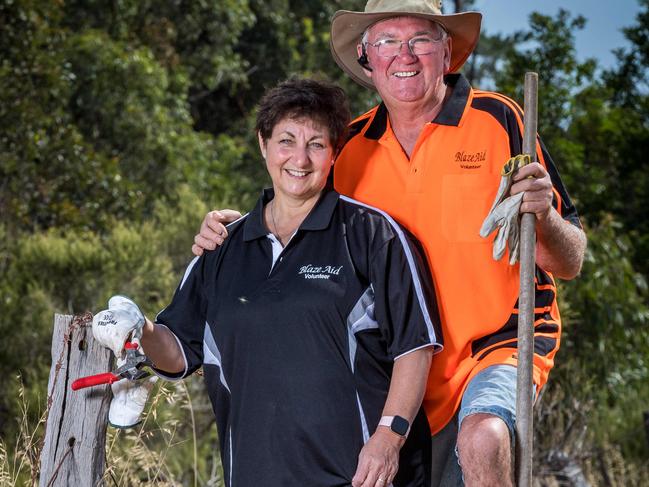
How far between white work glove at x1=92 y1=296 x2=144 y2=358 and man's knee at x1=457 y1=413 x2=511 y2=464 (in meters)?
1.12

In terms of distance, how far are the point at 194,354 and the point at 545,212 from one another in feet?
4.32

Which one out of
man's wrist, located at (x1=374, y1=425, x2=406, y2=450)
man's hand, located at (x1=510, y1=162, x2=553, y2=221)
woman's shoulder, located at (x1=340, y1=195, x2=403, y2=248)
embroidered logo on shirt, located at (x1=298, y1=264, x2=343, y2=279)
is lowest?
man's wrist, located at (x1=374, y1=425, x2=406, y2=450)

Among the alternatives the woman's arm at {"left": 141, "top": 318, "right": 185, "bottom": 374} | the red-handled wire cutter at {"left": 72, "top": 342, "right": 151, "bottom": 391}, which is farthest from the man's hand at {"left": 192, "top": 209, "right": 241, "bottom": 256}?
the red-handled wire cutter at {"left": 72, "top": 342, "right": 151, "bottom": 391}

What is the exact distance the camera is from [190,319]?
12.2ft

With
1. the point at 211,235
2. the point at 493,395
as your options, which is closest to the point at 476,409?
the point at 493,395

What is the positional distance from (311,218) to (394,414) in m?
0.74

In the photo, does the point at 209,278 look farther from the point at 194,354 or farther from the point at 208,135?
the point at 208,135

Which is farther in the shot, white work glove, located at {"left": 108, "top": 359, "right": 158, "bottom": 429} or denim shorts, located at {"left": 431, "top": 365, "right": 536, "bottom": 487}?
white work glove, located at {"left": 108, "top": 359, "right": 158, "bottom": 429}

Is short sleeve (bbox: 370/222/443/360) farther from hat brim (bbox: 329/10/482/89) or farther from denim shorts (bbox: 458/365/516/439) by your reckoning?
hat brim (bbox: 329/10/482/89)

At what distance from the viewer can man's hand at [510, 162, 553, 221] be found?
335cm

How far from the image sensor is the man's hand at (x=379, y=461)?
3246mm

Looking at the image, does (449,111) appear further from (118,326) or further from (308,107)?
(118,326)

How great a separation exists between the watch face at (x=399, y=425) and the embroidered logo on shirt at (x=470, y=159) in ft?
3.19

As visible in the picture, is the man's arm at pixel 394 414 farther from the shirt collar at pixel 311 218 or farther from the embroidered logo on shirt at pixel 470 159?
the embroidered logo on shirt at pixel 470 159
